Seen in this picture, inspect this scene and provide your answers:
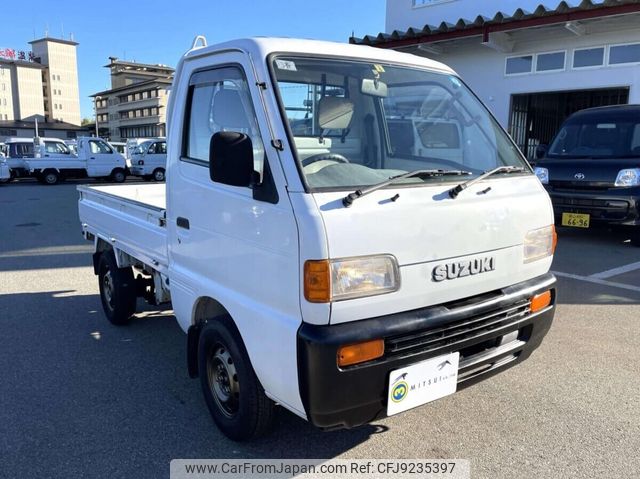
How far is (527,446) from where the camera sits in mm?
2781

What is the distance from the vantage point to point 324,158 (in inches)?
102

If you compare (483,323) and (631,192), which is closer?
(483,323)

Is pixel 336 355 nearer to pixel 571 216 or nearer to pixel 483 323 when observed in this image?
pixel 483 323

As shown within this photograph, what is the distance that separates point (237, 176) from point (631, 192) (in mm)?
6946

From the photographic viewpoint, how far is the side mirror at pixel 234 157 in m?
2.31

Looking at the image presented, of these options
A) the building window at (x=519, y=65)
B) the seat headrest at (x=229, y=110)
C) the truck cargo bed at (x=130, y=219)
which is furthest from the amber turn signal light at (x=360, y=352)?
the building window at (x=519, y=65)

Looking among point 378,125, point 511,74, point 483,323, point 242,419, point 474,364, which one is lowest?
point 242,419

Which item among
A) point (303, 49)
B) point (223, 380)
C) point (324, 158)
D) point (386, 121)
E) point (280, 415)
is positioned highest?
point (303, 49)

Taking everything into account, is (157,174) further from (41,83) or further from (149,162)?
(41,83)

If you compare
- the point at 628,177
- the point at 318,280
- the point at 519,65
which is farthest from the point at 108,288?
the point at 519,65

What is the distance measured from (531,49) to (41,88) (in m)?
85.2

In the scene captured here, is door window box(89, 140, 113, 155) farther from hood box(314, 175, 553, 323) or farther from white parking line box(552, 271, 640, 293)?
hood box(314, 175, 553, 323)

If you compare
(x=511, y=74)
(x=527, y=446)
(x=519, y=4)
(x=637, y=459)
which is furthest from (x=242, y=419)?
(x=519, y=4)

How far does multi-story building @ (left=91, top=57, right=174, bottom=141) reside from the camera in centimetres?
7088
